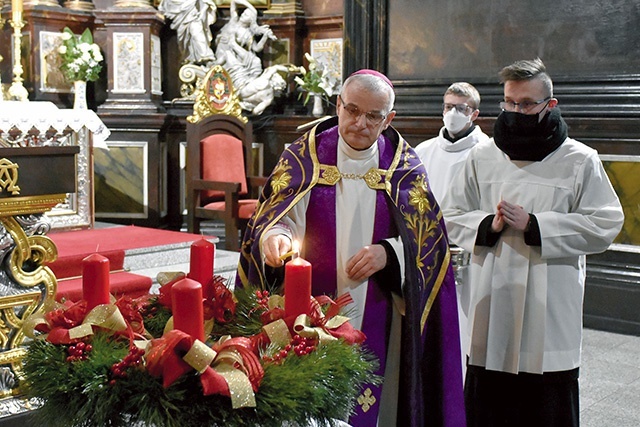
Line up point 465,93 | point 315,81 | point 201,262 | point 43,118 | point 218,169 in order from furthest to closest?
point 315,81 < point 218,169 < point 43,118 < point 465,93 < point 201,262

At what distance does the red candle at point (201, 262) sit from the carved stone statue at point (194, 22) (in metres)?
7.72

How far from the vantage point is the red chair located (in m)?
7.55

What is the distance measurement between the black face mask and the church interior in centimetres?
77

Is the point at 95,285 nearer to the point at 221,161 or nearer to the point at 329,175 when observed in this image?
the point at 329,175

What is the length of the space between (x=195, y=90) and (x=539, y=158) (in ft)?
20.7

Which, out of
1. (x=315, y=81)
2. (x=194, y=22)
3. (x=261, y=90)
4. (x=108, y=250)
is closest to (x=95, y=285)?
(x=108, y=250)

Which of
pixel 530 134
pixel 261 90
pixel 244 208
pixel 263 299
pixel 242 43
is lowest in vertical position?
pixel 244 208

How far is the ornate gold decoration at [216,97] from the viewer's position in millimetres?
8039

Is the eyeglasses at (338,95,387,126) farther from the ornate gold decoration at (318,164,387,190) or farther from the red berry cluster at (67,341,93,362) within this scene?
the red berry cluster at (67,341,93,362)

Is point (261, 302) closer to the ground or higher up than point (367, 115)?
closer to the ground

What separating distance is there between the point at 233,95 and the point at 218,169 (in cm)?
81

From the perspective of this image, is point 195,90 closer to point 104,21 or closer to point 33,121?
point 104,21

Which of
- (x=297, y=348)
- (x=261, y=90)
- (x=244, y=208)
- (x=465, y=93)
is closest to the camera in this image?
(x=297, y=348)

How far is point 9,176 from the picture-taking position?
9.52 feet
